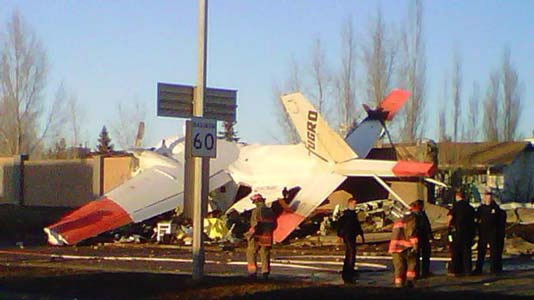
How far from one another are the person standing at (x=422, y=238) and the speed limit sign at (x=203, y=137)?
159 inches

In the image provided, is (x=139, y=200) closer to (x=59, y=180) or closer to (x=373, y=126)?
(x=373, y=126)

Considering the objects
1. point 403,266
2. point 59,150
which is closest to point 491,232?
point 403,266

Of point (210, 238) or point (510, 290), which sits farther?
point (210, 238)

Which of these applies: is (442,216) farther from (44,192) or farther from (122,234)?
(44,192)

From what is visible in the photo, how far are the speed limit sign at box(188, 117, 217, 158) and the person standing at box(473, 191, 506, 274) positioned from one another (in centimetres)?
656

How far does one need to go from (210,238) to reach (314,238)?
3.69 m

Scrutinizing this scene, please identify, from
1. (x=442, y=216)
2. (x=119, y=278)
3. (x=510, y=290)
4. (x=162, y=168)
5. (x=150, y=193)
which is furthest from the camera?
(x=162, y=168)

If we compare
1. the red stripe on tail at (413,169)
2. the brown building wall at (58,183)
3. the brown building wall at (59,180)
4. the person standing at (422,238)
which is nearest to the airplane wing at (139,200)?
the brown building wall at (59,180)

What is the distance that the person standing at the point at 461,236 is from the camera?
20.8 metres

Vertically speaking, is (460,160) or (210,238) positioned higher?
(460,160)

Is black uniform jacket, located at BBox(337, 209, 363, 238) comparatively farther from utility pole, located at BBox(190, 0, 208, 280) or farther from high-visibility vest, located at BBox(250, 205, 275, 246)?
utility pole, located at BBox(190, 0, 208, 280)

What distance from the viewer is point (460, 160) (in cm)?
4906

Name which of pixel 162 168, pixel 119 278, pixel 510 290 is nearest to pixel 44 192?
pixel 162 168

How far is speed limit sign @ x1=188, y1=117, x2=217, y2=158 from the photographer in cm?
1786
